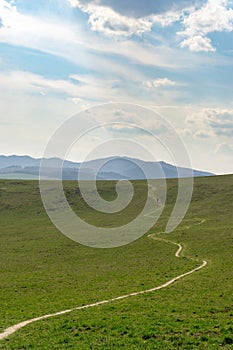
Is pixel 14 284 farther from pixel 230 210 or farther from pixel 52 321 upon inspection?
pixel 230 210

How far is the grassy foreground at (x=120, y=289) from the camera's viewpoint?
21016 millimetres

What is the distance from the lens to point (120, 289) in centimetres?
3609

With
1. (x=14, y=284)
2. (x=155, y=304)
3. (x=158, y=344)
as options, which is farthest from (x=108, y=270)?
(x=158, y=344)

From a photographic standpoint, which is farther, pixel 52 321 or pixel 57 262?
pixel 57 262

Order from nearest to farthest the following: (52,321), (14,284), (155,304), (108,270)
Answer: (52,321) < (155,304) < (14,284) < (108,270)

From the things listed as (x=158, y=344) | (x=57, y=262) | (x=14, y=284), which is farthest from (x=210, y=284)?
(x=57, y=262)

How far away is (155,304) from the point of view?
28000mm

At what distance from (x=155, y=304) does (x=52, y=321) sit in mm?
7609

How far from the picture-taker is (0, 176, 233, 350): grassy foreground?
2102cm

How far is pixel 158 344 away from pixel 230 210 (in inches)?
3689

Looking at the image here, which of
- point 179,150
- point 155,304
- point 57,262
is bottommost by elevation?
point 57,262

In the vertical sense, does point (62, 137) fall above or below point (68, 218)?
above

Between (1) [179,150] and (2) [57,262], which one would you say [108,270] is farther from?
(1) [179,150]

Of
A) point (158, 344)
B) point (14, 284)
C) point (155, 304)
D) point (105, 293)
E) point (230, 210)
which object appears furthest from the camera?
point (230, 210)
